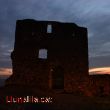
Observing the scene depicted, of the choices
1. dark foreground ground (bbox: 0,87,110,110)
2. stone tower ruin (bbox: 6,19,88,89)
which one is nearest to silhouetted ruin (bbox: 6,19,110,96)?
stone tower ruin (bbox: 6,19,88,89)

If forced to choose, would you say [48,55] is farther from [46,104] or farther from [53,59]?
[46,104]

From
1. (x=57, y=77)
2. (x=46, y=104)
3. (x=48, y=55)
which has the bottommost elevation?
(x=46, y=104)

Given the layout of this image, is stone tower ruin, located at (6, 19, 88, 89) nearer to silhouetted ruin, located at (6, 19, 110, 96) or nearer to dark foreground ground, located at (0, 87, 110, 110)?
silhouetted ruin, located at (6, 19, 110, 96)

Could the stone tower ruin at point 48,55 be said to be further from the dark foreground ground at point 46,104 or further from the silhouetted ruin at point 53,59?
the dark foreground ground at point 46,104

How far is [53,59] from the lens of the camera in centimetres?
2553

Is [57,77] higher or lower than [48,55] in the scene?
lower

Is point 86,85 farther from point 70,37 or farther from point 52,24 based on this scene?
point 52,24

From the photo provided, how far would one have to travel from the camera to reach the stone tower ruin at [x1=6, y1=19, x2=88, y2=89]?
984 inches

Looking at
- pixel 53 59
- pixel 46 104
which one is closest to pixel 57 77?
pixel 53 59

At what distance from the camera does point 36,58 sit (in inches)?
993

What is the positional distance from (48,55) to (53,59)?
547 mm

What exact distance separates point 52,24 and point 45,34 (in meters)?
1.10

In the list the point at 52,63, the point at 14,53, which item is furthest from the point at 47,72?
the point at 14,53

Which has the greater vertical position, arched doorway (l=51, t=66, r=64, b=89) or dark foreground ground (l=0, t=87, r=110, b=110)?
arched doorway (l=51, t=66, r=64, b=89)
